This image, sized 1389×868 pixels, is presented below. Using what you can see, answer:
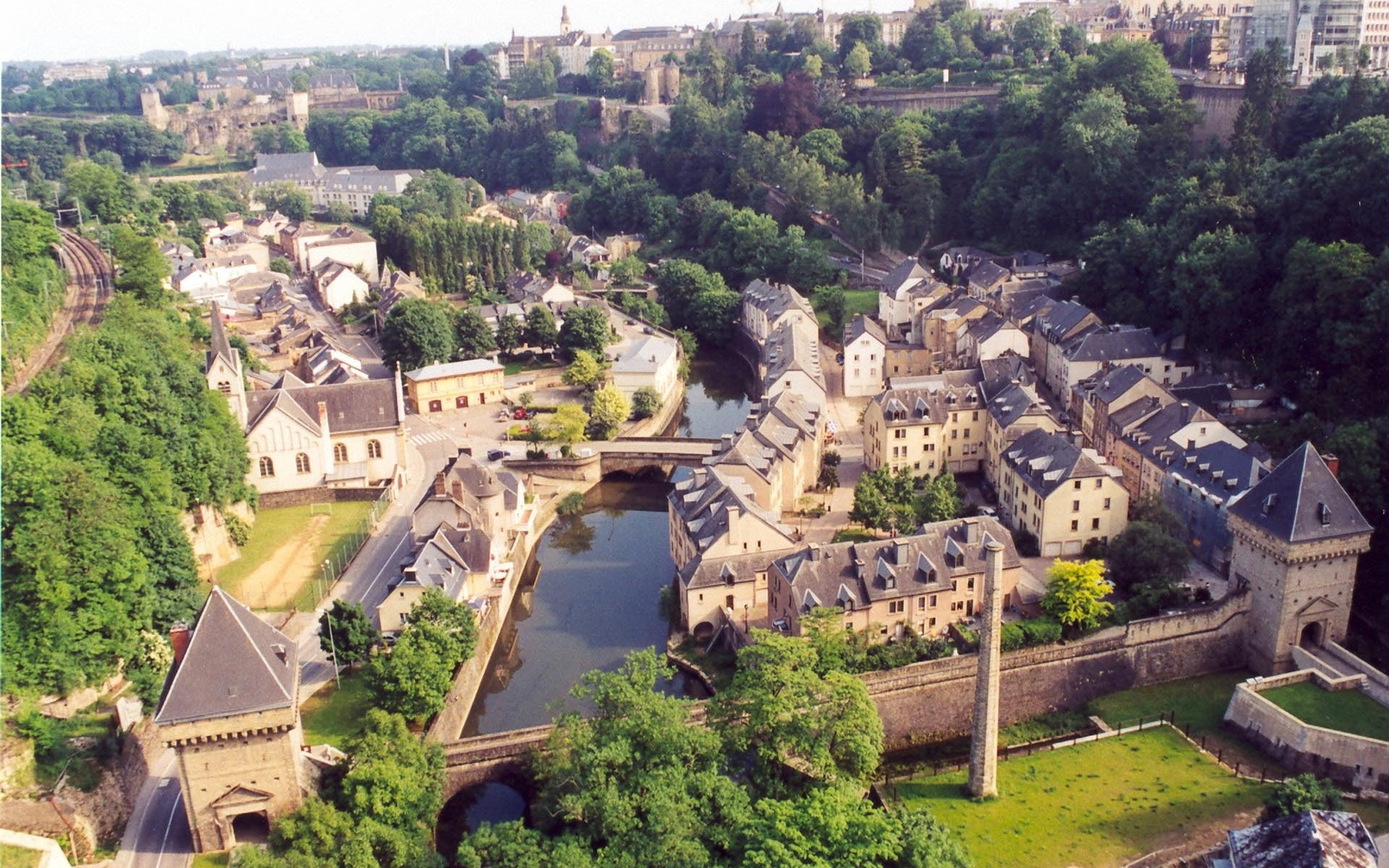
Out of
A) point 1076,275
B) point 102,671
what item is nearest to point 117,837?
point 102,671

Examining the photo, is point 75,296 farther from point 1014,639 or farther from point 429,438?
point 1014,639

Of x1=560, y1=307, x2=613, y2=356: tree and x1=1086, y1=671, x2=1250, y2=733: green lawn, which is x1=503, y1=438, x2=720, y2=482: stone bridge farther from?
x1=1086, y1=671, x2=1250, y2=733: green lawn


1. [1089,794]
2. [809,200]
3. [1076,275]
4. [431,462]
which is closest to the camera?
[1089,794]

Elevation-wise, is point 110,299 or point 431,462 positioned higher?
point 110,299

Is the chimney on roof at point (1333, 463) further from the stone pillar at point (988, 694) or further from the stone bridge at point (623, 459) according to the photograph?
the stone bridge at point (623, 459)

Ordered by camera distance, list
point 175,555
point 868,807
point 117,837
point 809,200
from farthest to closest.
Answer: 1. point 809,200
2. point 175,555
3. point 117,837
4. point 868,807

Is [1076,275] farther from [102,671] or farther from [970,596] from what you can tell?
[102,671]

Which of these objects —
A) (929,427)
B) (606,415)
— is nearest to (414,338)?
(606,415)
